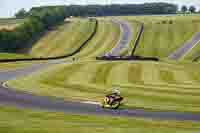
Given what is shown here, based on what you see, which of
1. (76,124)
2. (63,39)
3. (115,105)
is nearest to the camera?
(76,124)

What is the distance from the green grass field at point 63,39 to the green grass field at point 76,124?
3823 inches

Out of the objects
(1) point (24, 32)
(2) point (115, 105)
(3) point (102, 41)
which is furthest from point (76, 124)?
(1) point (24, 32)

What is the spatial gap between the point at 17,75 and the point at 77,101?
24.3m

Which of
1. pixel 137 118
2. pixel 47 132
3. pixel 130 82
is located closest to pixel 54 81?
pixel 130 82

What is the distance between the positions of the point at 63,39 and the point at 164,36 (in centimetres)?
3516

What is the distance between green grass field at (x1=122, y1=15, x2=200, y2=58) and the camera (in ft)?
429

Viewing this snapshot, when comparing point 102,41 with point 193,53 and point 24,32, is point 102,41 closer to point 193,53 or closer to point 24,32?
point 24,32

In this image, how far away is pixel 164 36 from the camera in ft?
492

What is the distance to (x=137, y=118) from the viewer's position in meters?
33.3

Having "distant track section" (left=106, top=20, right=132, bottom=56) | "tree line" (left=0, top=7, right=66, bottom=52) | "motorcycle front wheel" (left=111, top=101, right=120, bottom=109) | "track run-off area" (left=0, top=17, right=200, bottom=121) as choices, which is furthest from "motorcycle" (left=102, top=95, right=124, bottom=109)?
"tree line" (left=0, top=7, right=66, bottom=52)

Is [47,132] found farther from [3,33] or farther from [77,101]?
[3,33]

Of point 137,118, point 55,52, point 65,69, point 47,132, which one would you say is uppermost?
point 47,132

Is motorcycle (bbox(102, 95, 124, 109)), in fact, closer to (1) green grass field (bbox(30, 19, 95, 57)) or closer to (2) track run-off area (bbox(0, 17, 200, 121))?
(2) track run-off area (bbox(0, 17, 200, 121))

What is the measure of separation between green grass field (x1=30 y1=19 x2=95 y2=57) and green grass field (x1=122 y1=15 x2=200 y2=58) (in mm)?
21713
